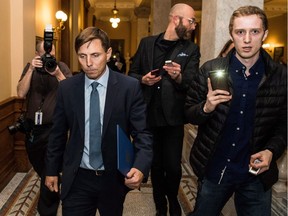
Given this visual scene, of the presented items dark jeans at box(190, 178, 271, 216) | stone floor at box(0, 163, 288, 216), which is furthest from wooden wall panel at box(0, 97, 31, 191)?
dark jeans at box(190, 178, 271, 216)

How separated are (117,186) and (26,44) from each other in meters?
3.23

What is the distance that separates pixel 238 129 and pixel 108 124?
700 millimetres

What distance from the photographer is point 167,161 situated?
127 inches

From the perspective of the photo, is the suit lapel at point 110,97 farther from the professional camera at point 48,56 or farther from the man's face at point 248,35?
the professional camera at point 48,56

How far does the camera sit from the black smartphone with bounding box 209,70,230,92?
76.0 inches

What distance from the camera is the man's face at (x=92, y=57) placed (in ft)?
6.61

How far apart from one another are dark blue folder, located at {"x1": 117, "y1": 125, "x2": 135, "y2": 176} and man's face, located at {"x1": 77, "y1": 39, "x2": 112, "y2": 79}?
34cm

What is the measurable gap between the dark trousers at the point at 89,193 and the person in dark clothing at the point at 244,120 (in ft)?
1.64

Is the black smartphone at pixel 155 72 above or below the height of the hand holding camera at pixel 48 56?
below

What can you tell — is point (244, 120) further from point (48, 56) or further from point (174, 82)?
point (48, 56)

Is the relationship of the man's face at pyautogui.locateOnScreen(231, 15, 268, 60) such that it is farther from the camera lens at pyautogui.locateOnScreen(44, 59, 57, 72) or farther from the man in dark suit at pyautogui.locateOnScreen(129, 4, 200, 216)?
the camera lens at pyautogui.locateOnScreen(44, 59, 57, 72)

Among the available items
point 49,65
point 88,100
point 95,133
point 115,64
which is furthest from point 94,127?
point 115,64

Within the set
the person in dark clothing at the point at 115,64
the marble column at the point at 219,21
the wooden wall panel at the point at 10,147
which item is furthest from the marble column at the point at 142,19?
the marble column at the point at 219,21

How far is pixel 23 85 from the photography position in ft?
10.7
